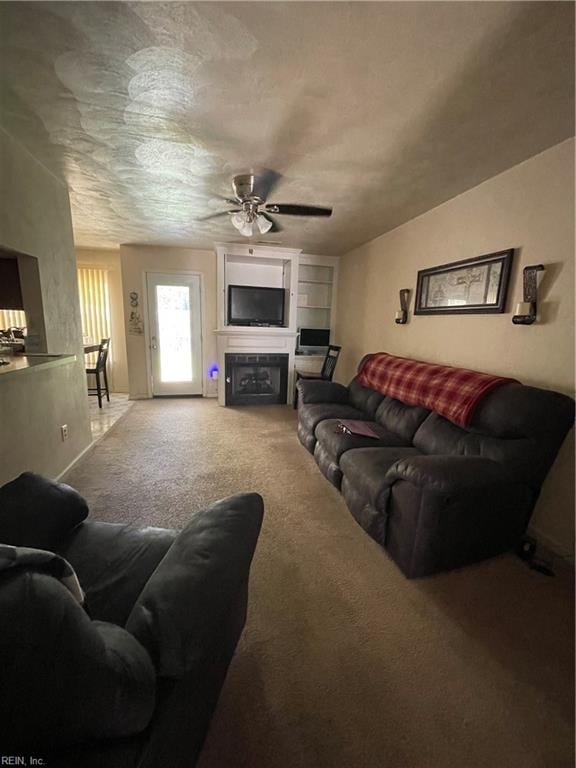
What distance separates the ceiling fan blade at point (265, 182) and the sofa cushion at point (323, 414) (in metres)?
2.08

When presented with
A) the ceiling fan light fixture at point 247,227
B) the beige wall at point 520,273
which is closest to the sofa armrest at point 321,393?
the beige wall at point 520,273

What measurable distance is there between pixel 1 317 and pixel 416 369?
18.5 ft

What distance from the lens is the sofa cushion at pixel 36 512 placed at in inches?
43.1

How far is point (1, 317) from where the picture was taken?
4422 millimetres

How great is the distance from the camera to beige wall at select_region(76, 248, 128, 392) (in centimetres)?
514

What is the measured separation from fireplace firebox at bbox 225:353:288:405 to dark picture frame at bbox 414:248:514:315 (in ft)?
8.12

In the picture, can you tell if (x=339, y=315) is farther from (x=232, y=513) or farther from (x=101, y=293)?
(x=232, y=513)

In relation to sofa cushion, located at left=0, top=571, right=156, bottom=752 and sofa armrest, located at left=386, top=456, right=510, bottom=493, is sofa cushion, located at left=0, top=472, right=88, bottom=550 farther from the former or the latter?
sofa armrest, located at left=386, top=456, right=510, bottom=493

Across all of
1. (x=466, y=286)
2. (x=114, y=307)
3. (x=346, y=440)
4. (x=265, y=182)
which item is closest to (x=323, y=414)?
(x=346, y=440)

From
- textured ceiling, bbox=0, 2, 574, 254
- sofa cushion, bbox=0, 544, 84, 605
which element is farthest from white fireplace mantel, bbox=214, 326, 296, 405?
sofa cushion, bbox=0, 544, 84, 605

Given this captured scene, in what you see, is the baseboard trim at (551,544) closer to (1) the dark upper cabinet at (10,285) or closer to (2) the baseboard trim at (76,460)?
(2) the baseboard trim at (76,460)

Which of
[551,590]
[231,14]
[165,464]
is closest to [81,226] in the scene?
[165,464]

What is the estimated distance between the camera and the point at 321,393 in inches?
137

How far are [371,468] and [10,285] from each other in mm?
3150
